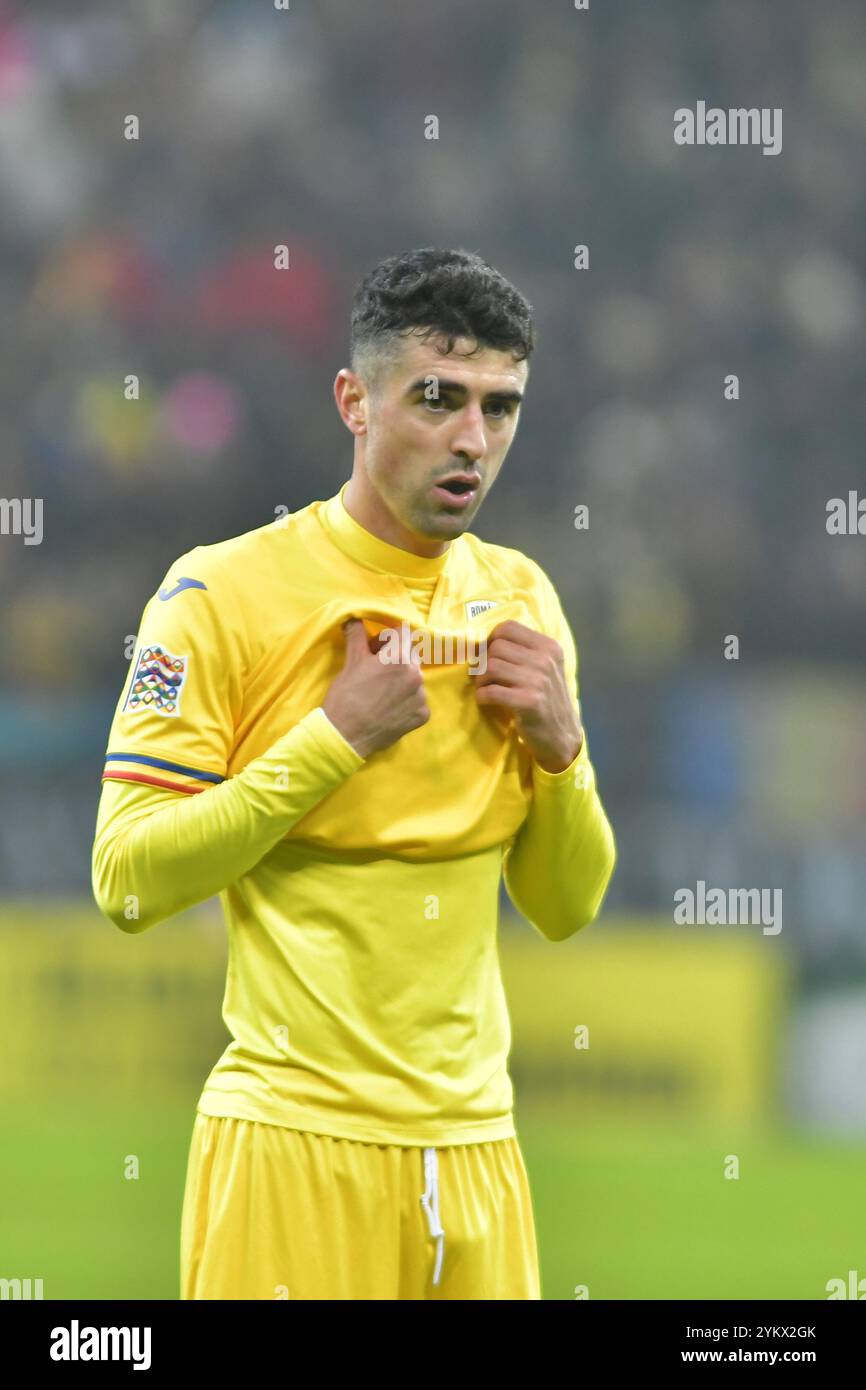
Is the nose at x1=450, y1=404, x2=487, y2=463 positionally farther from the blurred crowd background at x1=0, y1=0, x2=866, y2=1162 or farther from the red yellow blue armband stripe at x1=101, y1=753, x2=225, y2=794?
the blurred crowd background at x1=0, y1=0, x2=866, y2=1162

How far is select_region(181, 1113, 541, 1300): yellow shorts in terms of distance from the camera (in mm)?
2330

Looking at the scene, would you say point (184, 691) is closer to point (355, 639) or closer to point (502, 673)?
point (355, 639)

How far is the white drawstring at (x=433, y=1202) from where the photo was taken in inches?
92.3

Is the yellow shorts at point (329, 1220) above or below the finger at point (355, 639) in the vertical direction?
below

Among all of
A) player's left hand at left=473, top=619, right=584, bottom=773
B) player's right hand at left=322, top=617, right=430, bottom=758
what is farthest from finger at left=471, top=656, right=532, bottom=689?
player's right hand at left=322, top=617, right=430, bottom=758

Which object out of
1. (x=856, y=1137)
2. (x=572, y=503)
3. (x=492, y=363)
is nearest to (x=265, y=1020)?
(x=492, y=363)

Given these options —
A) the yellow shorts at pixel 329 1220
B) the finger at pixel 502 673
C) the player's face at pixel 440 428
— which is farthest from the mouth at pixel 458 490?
the yellow shorts at pixel 329 1220

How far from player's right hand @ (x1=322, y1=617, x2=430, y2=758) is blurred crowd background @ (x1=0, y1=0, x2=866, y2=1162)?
4.16 metres

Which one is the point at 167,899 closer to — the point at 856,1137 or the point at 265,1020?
the point at 265,1020

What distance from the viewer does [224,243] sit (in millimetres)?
9203

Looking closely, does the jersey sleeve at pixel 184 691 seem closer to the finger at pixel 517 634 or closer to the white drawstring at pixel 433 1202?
the finger at pixel 517 634

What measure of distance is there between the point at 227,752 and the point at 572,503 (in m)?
6.05

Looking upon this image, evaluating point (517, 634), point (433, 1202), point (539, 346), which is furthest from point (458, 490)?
point (539, 346)

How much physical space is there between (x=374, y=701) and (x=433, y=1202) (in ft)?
2.12
